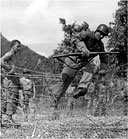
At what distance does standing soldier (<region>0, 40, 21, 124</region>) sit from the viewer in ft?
19.1

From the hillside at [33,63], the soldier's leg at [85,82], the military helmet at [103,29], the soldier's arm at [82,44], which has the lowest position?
the soldier's leg at [85,82]

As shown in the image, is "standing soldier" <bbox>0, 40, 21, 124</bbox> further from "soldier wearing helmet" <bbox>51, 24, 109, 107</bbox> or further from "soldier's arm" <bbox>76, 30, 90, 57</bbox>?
"soldier's arm" <bbox>76, 30, 90, 57</bbox>

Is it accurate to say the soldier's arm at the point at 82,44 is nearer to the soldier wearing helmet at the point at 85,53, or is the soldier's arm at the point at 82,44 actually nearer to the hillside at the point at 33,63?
the soldier wearing helmet at the point at 85,53

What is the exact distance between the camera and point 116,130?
539 cm

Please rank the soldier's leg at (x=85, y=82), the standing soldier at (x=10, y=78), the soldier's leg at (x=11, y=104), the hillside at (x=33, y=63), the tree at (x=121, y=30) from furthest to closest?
the hillside at (x=33, y=63) < the tree at (x=121, y=30) < the soldier's leg at (x=11, y=104) < the standing soldier at (x=10, y=78) < the soldier's leg at (x=85, y=82)

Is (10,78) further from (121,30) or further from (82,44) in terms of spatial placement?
(121,30)

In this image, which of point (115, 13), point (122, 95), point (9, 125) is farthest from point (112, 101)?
point (115, 13)

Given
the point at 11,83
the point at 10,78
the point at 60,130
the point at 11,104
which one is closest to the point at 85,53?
the point at 60,130

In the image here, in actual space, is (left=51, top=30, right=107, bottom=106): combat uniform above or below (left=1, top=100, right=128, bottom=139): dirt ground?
above

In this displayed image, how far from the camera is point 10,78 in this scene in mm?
6016

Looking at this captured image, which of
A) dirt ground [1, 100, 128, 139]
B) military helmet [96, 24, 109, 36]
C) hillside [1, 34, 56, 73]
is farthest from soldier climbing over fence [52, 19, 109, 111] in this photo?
hillside [1, 34, 56, 73]

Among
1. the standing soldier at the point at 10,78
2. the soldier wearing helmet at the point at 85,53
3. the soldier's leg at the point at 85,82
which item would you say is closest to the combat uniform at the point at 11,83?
the standing soldier at the point at 10,78

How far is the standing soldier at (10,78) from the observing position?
5.81 m

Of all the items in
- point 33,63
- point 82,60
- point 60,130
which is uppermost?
point 33,63
